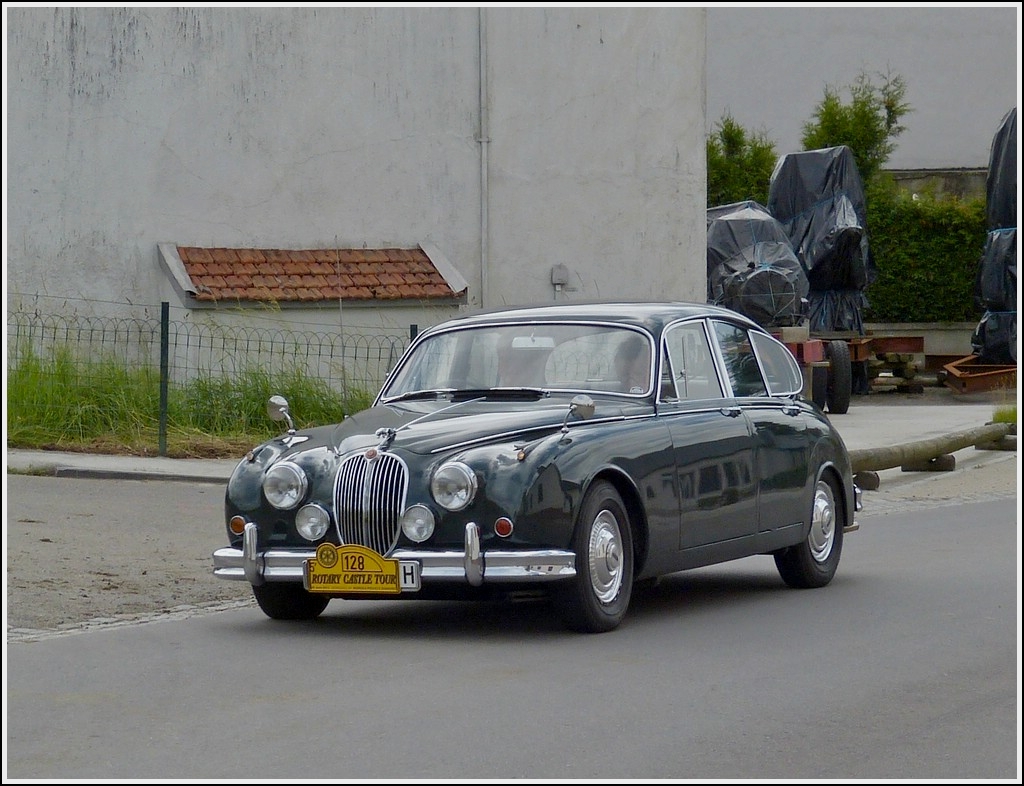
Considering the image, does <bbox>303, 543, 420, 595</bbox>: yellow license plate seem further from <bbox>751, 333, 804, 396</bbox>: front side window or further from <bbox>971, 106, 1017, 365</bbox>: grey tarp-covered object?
<bbox>971, 106, 1017, 365</bbox>: grey tarp-covered object

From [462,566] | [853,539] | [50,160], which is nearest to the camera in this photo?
[462,566]

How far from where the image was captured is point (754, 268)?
29031mm

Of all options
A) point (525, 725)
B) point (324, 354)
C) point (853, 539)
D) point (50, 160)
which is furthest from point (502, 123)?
point (525, 725)

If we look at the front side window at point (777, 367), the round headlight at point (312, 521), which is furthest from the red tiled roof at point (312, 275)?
the round headlight at point (312, 521)

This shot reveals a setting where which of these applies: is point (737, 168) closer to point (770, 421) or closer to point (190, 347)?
point (190, 347)

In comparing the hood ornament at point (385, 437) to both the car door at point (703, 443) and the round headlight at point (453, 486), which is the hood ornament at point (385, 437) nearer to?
the round headlight at point (453, 486)

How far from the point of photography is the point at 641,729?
6242 millimetres

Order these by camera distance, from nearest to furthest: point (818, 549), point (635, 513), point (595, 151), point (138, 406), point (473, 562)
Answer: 1. point (473, 562)
2. point (635, 513)
3. point (818, 549)
4. point (138, 406)
5. point (595, 151)

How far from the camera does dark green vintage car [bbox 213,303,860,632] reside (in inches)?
317

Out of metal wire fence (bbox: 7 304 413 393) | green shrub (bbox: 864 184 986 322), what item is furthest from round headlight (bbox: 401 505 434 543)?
green shrub (bbox: 864 184 986 322)

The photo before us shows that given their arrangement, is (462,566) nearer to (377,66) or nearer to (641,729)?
(641,729)

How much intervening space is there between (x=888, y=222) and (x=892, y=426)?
1666 cm

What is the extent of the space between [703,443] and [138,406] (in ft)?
33.8

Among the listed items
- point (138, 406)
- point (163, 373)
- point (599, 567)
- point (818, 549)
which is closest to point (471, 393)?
point (599, 567)
